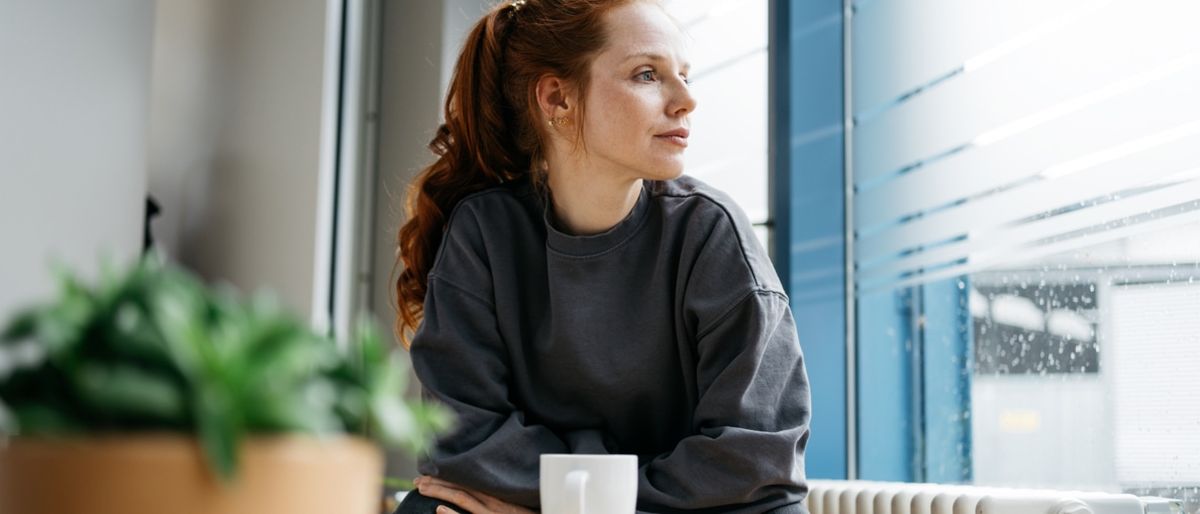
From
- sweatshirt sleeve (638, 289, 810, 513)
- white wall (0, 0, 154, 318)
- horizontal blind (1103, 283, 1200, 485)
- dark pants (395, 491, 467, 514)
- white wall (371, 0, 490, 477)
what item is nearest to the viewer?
sweatshirt sleeve (638, 289, 810, 513)

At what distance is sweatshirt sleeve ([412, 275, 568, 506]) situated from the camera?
3.97 feet

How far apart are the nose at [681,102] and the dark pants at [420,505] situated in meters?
0.50

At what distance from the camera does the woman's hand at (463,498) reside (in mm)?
1198

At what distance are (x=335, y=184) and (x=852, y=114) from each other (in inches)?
50.5

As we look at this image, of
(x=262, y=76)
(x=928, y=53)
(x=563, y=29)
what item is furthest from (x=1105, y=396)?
(x=262, y=76)

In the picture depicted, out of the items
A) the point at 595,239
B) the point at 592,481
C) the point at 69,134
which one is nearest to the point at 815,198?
the point at 595,239

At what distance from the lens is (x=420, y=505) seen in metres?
1.27

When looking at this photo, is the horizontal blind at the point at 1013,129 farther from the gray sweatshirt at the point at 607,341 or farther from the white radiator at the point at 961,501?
the gray sweatshirt at the point at 607,341

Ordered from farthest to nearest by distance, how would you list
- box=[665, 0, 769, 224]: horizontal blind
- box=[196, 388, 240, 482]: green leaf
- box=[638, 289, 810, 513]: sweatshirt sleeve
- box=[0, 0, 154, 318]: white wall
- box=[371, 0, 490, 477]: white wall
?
box=[371, 0, 490, 477]: white wall < box=[665, 0, 769, 224]: horizontal blind < box=[0, 0, 154, 318]: white wall < box=[638, 289, 810, 513]: sweatshirt sleeve < box=[196, 388, 240, 482]: green leaf

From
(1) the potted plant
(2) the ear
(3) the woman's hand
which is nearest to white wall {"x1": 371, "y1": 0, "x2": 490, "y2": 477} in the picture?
(2) the ear

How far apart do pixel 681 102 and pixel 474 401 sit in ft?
1.33

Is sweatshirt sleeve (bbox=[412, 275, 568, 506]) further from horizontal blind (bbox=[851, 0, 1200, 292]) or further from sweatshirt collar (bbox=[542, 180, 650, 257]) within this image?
horizontal blind (bbox=[851, 0, 1200, 292])

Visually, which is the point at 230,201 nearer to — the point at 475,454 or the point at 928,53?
the point at 928,53

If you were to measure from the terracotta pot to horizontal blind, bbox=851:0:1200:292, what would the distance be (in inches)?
63.8
